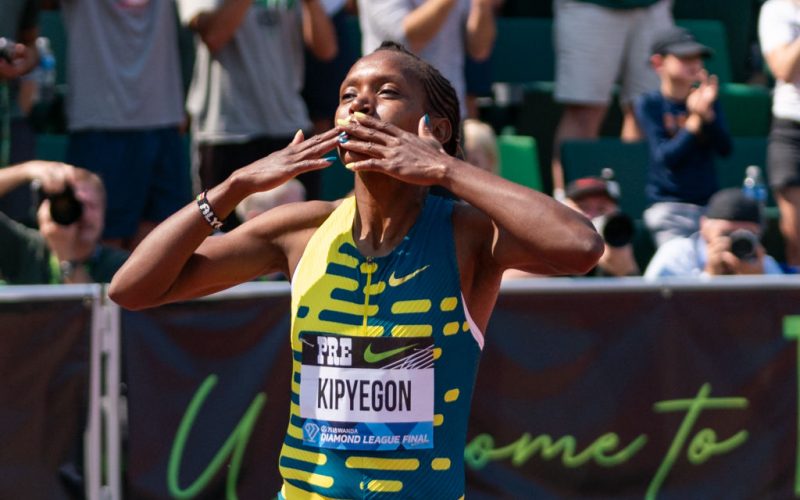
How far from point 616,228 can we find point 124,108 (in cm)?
238

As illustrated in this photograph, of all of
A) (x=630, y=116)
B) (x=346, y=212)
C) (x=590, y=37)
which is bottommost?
(x=630, y=116)

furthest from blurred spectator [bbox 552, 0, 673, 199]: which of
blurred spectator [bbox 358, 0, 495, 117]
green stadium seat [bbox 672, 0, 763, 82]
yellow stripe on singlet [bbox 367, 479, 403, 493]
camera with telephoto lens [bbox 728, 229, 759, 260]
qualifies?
yellow stripe on singlet [bbox 367, 479, 403, 493]

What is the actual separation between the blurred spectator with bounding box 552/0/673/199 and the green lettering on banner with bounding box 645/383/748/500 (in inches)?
95.3

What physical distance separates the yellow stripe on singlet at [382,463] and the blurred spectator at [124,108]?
368cm

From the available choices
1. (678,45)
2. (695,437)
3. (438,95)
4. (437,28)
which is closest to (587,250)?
(438,95)

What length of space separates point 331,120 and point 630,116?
6.28ft

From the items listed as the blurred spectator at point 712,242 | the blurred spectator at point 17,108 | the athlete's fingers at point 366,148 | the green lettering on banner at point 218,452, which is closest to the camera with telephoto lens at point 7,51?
the blurred spectator at point 17,108

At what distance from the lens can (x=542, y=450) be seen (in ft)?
18.7

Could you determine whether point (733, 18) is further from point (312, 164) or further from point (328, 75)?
point (312, 164)

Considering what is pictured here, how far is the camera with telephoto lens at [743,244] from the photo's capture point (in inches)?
241

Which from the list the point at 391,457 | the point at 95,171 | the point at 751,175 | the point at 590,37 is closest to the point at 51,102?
the point at 95,171

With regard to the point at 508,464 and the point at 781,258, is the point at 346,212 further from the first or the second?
the point at 781,258

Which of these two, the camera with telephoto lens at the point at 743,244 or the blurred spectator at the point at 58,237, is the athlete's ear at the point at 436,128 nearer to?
the blurred spectator at the point at 58,237

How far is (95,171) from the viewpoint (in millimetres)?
6863
